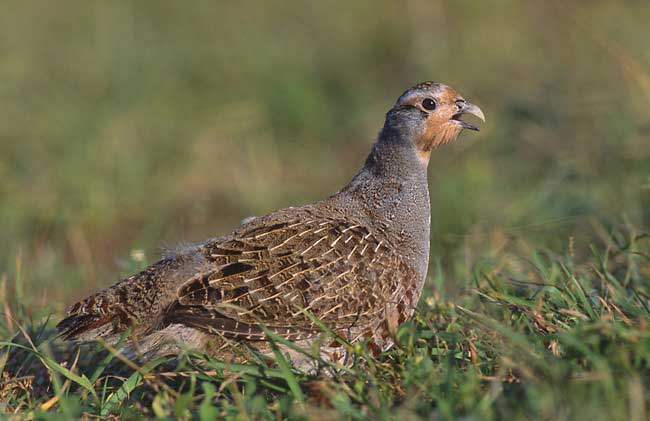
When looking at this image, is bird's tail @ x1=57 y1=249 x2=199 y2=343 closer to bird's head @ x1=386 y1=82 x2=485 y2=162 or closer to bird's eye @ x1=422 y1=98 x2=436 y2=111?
bird's head @ x1=386 y1=82 x2=485 y2=162

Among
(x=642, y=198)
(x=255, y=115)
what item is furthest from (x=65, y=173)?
(x=642, y=198)

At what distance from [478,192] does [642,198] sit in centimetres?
124

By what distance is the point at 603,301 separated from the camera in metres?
3.89

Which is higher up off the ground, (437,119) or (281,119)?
(437,119)

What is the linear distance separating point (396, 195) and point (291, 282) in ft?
2.64

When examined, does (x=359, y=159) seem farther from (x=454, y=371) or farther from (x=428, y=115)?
(x=454, y=371)

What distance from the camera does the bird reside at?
3.97 metres

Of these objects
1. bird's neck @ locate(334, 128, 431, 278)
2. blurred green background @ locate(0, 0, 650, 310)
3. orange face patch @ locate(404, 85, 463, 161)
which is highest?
orange face patch @ locate(404, 85, 463, 161)

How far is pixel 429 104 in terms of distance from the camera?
15.2 ft

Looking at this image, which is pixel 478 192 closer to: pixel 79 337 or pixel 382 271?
Answer: pixel 382 271

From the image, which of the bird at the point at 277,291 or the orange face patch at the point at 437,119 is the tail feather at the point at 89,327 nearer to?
the bird at the point at 277,291

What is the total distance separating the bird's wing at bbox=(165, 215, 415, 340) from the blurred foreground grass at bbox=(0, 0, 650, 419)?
0.93ft

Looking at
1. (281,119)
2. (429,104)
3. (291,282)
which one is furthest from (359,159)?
(291,282)

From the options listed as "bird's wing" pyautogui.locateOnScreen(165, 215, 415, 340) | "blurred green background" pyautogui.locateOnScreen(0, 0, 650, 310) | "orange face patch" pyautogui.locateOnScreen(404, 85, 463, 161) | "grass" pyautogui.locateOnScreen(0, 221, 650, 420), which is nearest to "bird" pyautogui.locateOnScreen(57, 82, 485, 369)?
"bird's wing" pyautogui.locateOnScreen(165, 215, 415, 340)
